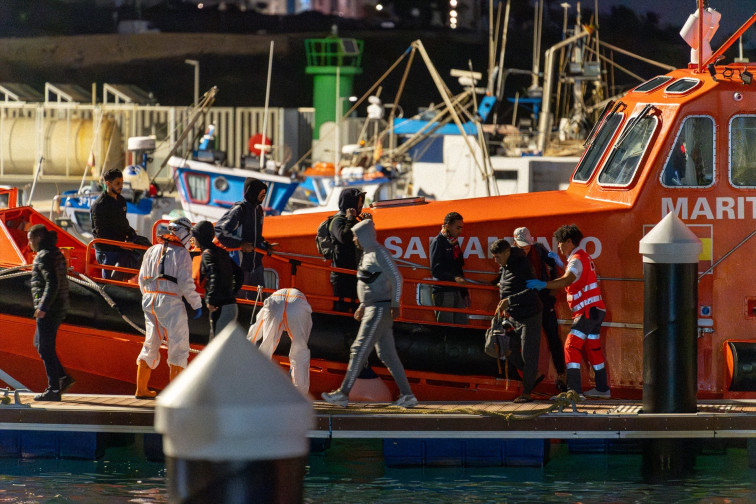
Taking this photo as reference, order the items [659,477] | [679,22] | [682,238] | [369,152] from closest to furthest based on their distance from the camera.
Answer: [682,238] < [659,477] < [369,152] < [679,22]

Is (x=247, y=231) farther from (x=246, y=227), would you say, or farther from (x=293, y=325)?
(x=293, y=325)

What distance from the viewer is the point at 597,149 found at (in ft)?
29.5

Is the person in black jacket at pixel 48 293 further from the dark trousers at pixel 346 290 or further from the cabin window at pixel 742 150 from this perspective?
the cabin window at pixel 742 150

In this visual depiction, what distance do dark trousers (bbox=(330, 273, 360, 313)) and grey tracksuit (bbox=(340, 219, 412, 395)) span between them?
1.78 feet

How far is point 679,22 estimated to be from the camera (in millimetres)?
35375

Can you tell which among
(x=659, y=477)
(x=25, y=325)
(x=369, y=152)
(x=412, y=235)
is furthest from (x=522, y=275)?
(x=369, y=152)

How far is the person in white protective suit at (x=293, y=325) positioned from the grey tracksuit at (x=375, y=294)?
0.40m

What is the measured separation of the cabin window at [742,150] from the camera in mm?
8273

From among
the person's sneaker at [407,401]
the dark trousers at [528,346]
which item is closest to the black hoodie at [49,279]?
the person's sneaker at [407,401]

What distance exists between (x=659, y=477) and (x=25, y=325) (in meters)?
4.77

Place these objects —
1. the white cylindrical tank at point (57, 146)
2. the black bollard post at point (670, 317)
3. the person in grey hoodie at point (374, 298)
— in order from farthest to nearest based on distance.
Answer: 1. the white cylindrical tank at point (57, 146)
2. the person in grey hoodie at point (374, 298)
3. the black bollard post at point (670, 317)

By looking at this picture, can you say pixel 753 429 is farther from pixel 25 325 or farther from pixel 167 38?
pixel 167 38

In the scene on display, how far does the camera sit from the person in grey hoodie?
814 cm

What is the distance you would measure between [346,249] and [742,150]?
113 inches
